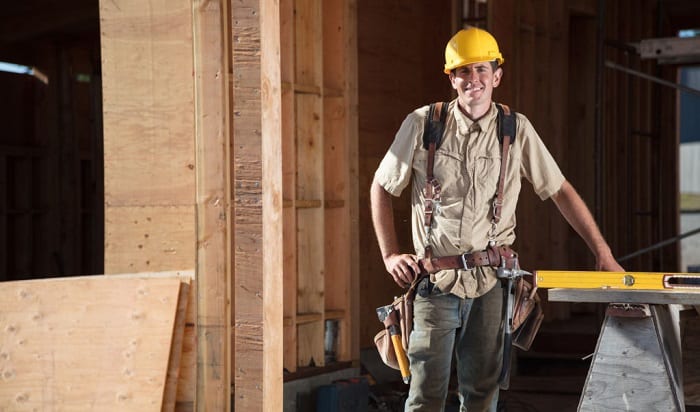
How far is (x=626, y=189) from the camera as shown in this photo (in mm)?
12250

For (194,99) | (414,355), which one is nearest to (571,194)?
(414,355)

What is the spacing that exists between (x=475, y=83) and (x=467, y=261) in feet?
2.70

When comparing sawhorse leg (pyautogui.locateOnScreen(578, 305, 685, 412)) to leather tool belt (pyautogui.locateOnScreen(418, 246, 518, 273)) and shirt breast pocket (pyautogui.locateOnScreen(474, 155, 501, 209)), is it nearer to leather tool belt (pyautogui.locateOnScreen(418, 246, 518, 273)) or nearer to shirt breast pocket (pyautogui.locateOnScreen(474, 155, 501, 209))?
leather tool belt (pyautogui.locateOnScreen(418, 246, 518, 273))

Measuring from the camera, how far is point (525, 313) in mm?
4996

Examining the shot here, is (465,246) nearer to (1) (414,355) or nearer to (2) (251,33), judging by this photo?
(1) (414,355)

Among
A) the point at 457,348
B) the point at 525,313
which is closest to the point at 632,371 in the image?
the point at 525,313

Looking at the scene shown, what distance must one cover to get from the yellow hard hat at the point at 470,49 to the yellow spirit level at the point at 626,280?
1.17m

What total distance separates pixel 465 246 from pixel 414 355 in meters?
0.55

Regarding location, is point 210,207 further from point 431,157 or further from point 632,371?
point 632,371

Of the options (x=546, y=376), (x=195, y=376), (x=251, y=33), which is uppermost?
(x=251, y=33)

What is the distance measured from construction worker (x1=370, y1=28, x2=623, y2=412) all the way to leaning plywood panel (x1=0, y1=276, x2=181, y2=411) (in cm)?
174

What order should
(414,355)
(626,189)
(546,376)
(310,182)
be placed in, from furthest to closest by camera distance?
(626,189) → (546,376) → (310,182) → (414,355)

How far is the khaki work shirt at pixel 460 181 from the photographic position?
4.86 meters

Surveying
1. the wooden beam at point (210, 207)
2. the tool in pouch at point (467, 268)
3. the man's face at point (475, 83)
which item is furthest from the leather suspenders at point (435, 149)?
the wooden beam at point (210, 207)
